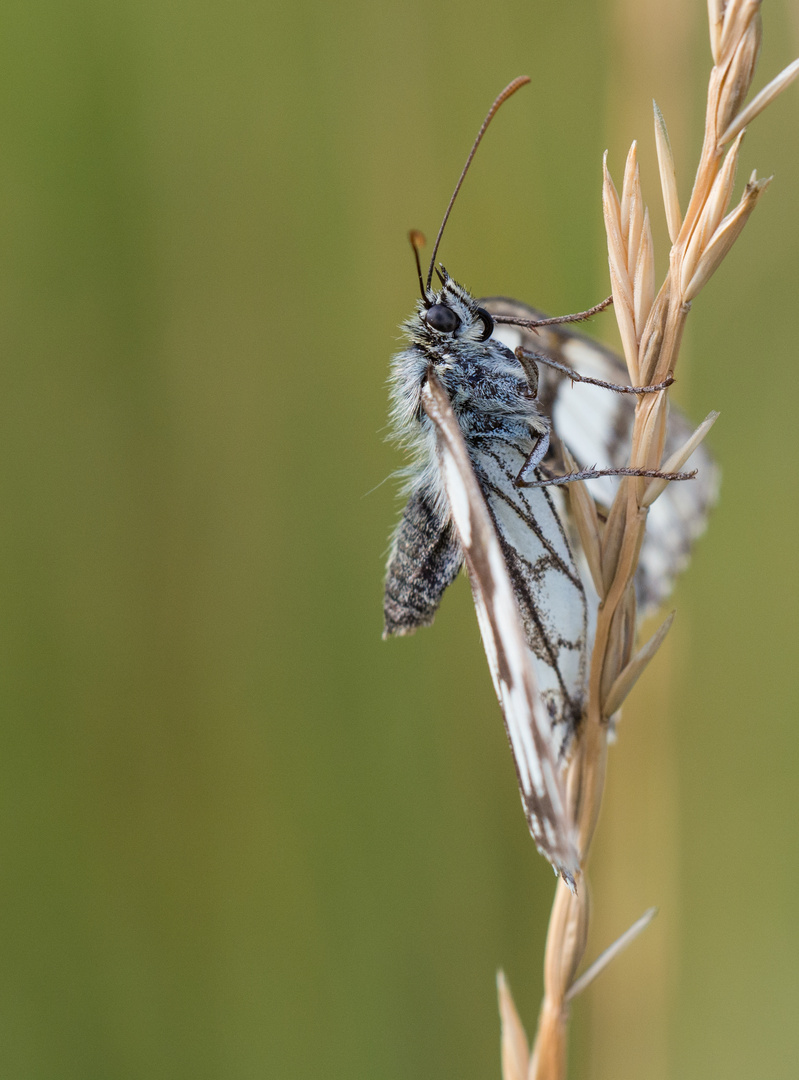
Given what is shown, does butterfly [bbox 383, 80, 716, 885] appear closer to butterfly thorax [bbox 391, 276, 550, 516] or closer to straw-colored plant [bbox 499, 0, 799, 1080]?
butterfly thorax [bbox 391, 276, 550, 516]

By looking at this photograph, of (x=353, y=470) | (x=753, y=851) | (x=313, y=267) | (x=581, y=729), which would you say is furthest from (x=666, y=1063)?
(x=313, y=267)

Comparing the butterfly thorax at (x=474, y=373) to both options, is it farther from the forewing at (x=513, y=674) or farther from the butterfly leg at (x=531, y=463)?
the forewing at (x=513, y=674)

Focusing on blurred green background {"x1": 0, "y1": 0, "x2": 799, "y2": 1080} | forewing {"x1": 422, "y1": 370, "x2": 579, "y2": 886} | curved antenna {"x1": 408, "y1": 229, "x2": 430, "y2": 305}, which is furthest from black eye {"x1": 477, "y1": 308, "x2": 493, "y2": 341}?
blurred green background {"x1": 0, "y1": 0, "x2": 799, "y2": 1080}

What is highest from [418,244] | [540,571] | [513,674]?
[418,244]

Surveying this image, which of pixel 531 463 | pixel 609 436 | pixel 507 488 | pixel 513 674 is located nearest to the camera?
pixel 513 674

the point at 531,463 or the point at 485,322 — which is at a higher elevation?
the point at 485,322

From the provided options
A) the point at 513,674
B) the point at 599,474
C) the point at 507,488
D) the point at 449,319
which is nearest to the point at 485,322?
the point at 449,319

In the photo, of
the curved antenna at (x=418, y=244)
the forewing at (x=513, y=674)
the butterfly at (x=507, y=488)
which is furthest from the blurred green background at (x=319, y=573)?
the forewing at (x=513, y=674)

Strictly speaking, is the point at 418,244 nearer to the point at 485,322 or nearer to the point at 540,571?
the point at 485,322
